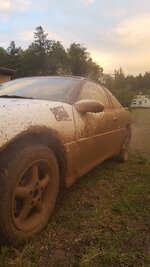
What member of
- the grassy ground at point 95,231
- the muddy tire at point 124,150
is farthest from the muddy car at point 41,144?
the muddy tire at point 124,150

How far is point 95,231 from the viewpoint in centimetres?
262

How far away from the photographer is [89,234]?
2.58m

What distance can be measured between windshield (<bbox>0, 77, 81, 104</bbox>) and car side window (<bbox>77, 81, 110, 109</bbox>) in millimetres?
109

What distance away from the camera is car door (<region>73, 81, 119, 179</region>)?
312cm

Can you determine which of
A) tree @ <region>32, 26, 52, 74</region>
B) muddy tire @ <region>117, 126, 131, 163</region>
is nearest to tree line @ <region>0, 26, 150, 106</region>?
tree @ <region>32, 26, 52, 74</region>

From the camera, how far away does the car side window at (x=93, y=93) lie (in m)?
3.58

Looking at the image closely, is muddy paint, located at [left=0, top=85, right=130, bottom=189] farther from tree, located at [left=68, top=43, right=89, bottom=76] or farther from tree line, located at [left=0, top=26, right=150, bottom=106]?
tree, located at [left=68, top=43, right=89, bottom=76]

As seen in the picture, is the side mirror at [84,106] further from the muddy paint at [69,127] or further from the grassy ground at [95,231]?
the grassy ground at [95,231]

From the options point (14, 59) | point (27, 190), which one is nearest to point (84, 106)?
point (27, 190)

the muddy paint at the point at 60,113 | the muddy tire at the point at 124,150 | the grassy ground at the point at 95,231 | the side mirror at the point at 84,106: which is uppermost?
the side mirror at the point at 84,106

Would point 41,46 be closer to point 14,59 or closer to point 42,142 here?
point 14,59

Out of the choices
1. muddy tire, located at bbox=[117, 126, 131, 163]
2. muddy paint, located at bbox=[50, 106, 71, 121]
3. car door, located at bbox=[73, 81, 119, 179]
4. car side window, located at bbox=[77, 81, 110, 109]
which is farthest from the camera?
muddy tire, located at bbox=[117, 126, 131, 163]

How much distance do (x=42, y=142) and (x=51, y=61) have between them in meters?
64.3

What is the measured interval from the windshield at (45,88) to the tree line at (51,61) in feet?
154
